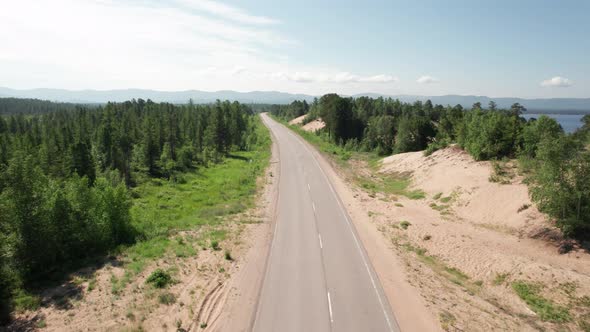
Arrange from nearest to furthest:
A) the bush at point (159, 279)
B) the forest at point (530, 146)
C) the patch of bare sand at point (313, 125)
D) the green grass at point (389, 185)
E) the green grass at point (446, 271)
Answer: the bush at point (159, 279), the green grass at point (446, 271), the forest at point (530, 146), the green grass at point (389, 185), the patch of bare sand at point (313, 125)

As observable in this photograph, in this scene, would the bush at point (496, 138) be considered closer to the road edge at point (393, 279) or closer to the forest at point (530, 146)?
the forest at point (530, 146)

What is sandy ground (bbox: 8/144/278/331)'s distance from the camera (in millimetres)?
14641

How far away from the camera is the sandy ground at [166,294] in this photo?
48.0 ft

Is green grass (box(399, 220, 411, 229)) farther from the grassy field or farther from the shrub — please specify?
the shrub

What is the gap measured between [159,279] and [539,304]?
70.6 feet

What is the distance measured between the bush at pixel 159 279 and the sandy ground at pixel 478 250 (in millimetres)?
14528

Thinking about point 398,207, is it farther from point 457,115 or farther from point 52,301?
point 457,115

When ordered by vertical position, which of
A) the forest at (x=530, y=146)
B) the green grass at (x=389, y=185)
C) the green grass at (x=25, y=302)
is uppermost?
the forest at (x=530, y=146)

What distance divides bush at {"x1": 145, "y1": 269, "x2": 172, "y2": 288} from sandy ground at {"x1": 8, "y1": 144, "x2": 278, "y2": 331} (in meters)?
0.33

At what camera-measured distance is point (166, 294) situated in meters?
16.9

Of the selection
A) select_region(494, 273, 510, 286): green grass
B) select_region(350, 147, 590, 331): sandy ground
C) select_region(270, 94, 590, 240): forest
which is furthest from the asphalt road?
select_region(270, 94, 590, 240): forest

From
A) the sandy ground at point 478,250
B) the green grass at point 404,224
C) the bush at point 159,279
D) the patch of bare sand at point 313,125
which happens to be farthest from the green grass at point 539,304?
the patch of bare sand at point 313,125

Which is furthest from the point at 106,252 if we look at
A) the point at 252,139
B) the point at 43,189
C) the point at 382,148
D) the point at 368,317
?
the point at 252,139

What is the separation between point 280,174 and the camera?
47875 mm
